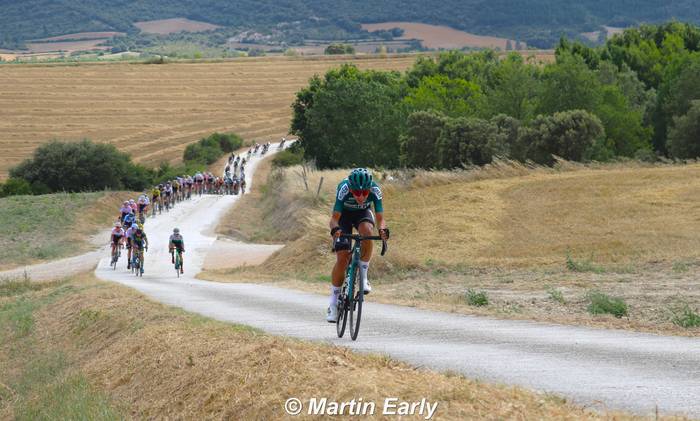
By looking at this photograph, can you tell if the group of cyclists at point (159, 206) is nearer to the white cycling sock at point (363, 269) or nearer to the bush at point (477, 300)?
the bush at point (477, 300)

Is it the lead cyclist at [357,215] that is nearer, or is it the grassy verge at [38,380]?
the grassy verge at [38,380]

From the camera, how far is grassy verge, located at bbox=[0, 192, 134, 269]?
182 ft

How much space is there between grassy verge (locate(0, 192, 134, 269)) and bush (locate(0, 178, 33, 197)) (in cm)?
947

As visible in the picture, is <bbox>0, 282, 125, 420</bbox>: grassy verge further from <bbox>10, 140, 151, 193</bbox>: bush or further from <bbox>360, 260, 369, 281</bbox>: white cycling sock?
<bbox>10, 140, 151, 193</bbox>: bush

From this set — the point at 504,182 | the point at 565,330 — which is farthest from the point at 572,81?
the point at 565,330

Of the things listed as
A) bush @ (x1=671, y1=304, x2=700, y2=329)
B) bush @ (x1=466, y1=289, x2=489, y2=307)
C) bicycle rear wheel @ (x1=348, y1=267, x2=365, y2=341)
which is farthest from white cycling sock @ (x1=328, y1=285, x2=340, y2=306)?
bush @ (x1=466, y1=289, x2=489, y2=307)

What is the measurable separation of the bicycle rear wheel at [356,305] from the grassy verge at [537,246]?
11.9 ft

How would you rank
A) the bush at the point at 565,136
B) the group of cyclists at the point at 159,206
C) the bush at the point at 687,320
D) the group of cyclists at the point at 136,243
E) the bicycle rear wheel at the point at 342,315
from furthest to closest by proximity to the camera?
1. the bush at the point at 565,136
2. the group of cyclists at the point at 159,206
3. the group of cyclists at the point at 136,243
4. the bush at the point at 687,320
5. the bicycle rear wheel at the point at 342,315

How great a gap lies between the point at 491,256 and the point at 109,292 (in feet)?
35.6

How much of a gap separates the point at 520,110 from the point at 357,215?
229 ft

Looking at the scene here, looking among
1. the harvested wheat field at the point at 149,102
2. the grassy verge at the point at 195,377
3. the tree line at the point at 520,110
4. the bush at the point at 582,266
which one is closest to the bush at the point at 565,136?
the tree line at the point at 520,110

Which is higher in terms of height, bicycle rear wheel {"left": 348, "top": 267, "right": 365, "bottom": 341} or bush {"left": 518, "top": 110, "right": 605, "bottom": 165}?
bicycle rear wheel {"left": 348, "top": 267, "right": 365, "bottom": 341}

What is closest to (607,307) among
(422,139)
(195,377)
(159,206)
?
(195,377)

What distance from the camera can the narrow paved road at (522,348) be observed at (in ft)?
29.9
